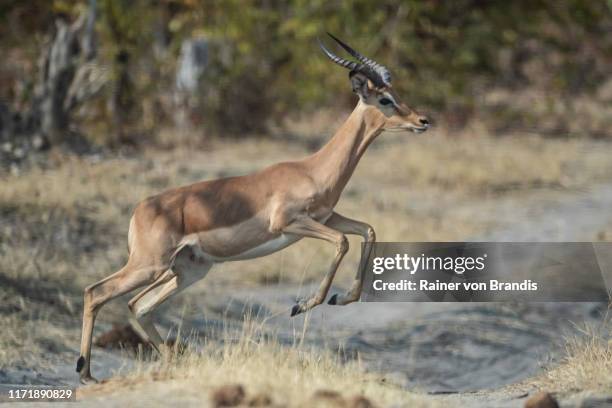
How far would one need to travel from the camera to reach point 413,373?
9.78 meters

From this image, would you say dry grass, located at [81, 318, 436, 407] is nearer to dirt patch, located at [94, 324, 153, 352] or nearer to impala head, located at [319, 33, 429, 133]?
impala head, located at [319, 33, 429, 133]

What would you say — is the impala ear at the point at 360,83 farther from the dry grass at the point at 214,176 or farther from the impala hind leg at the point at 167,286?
the dry grass at the point at 214,176

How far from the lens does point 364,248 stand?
7.05 m

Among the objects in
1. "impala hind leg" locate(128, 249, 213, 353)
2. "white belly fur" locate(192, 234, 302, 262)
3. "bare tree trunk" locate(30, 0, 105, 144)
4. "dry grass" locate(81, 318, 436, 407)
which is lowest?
"dry grass" locate(81, 318, 436, 407)

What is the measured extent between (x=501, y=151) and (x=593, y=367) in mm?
11688

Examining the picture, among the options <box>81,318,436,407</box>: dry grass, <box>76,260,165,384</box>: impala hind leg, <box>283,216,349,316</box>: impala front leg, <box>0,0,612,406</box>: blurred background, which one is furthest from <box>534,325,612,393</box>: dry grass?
<box>76,260,165,384</box>: impala hind leg

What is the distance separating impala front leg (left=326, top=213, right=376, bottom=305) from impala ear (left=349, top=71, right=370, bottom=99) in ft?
2.65

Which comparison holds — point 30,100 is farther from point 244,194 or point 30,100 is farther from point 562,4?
point 562,4

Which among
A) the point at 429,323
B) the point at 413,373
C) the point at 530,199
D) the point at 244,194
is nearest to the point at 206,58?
the point at 530,199

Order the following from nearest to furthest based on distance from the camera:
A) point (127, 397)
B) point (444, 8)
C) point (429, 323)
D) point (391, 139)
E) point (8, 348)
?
point (127, 397) → point (8, 348) → point (429, 323) → point (391, 139) → point (444, 8)

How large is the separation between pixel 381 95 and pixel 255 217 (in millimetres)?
1135

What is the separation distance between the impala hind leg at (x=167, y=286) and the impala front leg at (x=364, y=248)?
88cm

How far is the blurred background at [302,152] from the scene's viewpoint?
10188 mm
